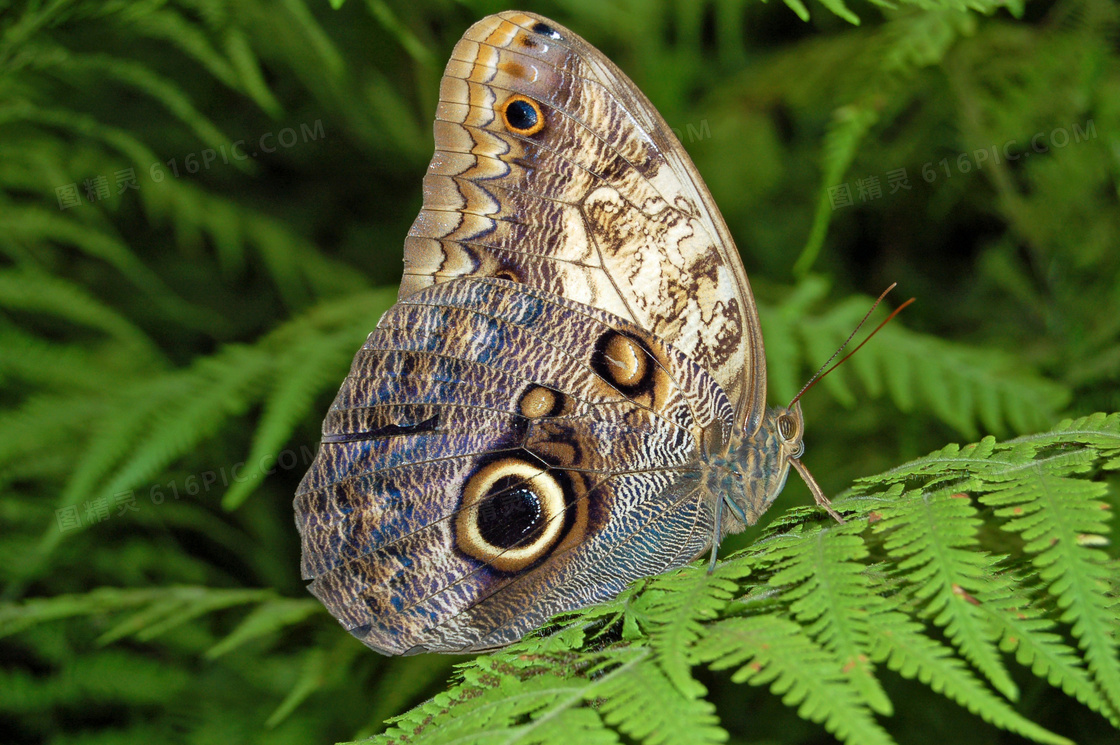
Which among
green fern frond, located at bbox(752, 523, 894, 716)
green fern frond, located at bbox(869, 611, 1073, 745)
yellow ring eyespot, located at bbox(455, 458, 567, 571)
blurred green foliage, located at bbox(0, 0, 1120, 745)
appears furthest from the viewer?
blurred green foliage, located at bbox(0, 0, 1120, 745)

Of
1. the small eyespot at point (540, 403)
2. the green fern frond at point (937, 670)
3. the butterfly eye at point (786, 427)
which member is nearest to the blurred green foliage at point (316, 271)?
the butterfly eye at point (786, 427)

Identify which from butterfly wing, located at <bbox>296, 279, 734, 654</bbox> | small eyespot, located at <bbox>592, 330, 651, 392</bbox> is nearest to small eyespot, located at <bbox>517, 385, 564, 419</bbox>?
butterfly wing, located at <bbox>296, 279, 734, 654</bbox>

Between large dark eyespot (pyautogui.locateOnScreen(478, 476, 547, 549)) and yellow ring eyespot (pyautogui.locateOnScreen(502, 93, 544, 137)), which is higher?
yellow ring eyespot (pyautogui.locateOnScreen(502, 93, 544, 137))

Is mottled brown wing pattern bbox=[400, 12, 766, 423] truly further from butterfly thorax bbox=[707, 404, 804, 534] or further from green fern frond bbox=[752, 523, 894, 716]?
green fern frond bbox=[752, 523, 894, 716]

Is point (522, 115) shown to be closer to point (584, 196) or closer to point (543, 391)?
point (584, 196)

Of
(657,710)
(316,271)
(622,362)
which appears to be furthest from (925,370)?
(316,271)

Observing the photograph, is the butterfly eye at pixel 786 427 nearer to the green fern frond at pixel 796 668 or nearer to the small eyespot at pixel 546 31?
the green fern frond at pixel 796 668

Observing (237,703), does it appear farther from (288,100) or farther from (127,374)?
(288,100)

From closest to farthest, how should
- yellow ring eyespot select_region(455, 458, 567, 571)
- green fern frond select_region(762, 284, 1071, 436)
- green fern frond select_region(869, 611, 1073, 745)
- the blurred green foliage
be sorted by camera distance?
green fern frond select_region(869, 611, 1073, 745)
yellow ring eyespot select_region(455, 458, 567, 571)
the blurred green foliage
green fern frond select_region(762, 284, 1071, 436)
